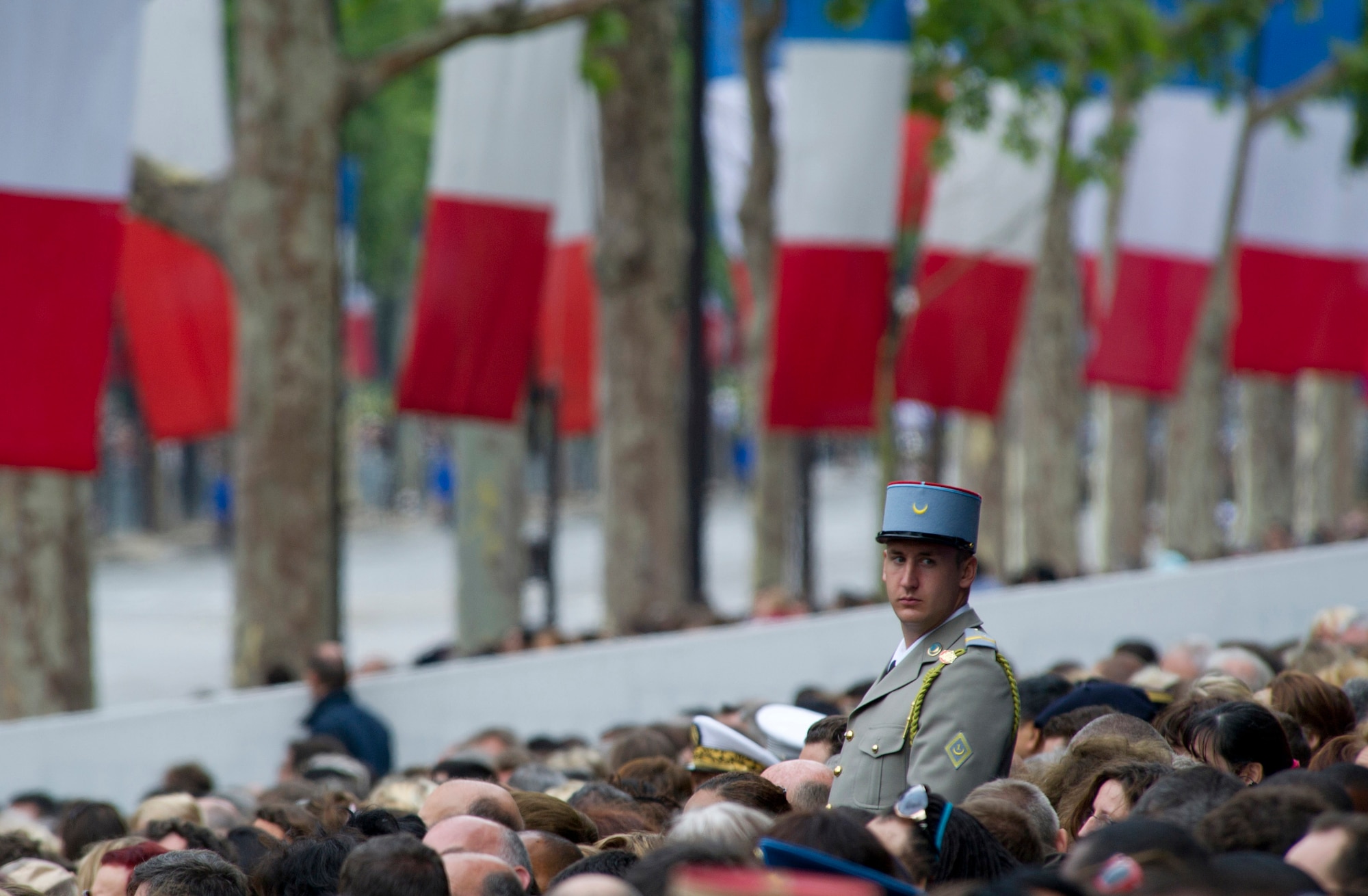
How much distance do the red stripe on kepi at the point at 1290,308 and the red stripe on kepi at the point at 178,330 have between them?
32.4 ft

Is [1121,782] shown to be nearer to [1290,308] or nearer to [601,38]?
[601,38]

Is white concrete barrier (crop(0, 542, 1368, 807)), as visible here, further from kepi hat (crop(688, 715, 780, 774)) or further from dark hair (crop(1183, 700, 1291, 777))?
dark hair (crop(1183, 700, 1291, 777))

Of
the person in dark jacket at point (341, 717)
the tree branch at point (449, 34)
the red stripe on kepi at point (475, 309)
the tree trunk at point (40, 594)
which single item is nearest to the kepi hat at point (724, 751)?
the person in dark jacket at point (341, 717)

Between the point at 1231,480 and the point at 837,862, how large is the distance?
1614 inches

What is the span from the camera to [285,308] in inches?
417

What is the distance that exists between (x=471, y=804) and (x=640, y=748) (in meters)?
2.10

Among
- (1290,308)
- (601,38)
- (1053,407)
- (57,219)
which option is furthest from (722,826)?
(1053,407)

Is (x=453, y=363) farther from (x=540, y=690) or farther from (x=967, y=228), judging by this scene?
(x=967, y=228)

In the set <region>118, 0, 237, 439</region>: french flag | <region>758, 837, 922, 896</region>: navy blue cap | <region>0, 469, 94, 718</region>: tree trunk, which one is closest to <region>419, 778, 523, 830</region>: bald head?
<region>758, 837, 922, 896</region>: navy blue cap

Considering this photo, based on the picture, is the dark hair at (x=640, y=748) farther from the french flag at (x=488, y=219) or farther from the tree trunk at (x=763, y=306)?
the tree trunk at (x=763, y=306)

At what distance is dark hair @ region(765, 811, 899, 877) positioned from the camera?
3.30m

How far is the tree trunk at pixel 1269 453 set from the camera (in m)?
24.5

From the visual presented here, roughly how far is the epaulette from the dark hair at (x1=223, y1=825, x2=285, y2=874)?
2249 mm

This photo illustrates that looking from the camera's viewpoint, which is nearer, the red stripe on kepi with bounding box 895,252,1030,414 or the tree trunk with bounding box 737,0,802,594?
the tree trunk with bounding box 737,0,802,594
